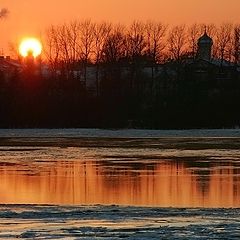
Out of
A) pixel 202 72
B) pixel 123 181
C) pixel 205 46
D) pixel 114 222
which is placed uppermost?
pixel 205 46

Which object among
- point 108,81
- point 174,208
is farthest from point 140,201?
point 108,81

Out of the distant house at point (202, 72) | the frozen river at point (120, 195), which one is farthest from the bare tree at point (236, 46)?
the frozen river at point (120, 195)

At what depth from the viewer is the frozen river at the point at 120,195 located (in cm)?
1564

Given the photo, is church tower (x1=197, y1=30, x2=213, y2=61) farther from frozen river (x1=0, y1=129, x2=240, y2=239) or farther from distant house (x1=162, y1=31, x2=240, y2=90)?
frozen river (x1=0, y1=129, x2=240, y2=239)

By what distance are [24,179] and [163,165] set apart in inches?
286

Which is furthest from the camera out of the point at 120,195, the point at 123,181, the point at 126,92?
the point at 126,92

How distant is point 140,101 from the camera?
8719 cm

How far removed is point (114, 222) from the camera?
54.6 ft

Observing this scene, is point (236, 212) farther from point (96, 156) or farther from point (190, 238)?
point (96, 156)

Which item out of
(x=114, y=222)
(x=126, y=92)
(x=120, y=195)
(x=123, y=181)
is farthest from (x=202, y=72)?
(x=114, y=222)

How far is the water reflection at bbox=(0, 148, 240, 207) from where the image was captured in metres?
21.6

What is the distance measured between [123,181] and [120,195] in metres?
3.61

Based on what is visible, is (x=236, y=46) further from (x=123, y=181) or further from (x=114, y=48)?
(x=123, y=181)

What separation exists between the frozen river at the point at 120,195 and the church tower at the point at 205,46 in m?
74.6
